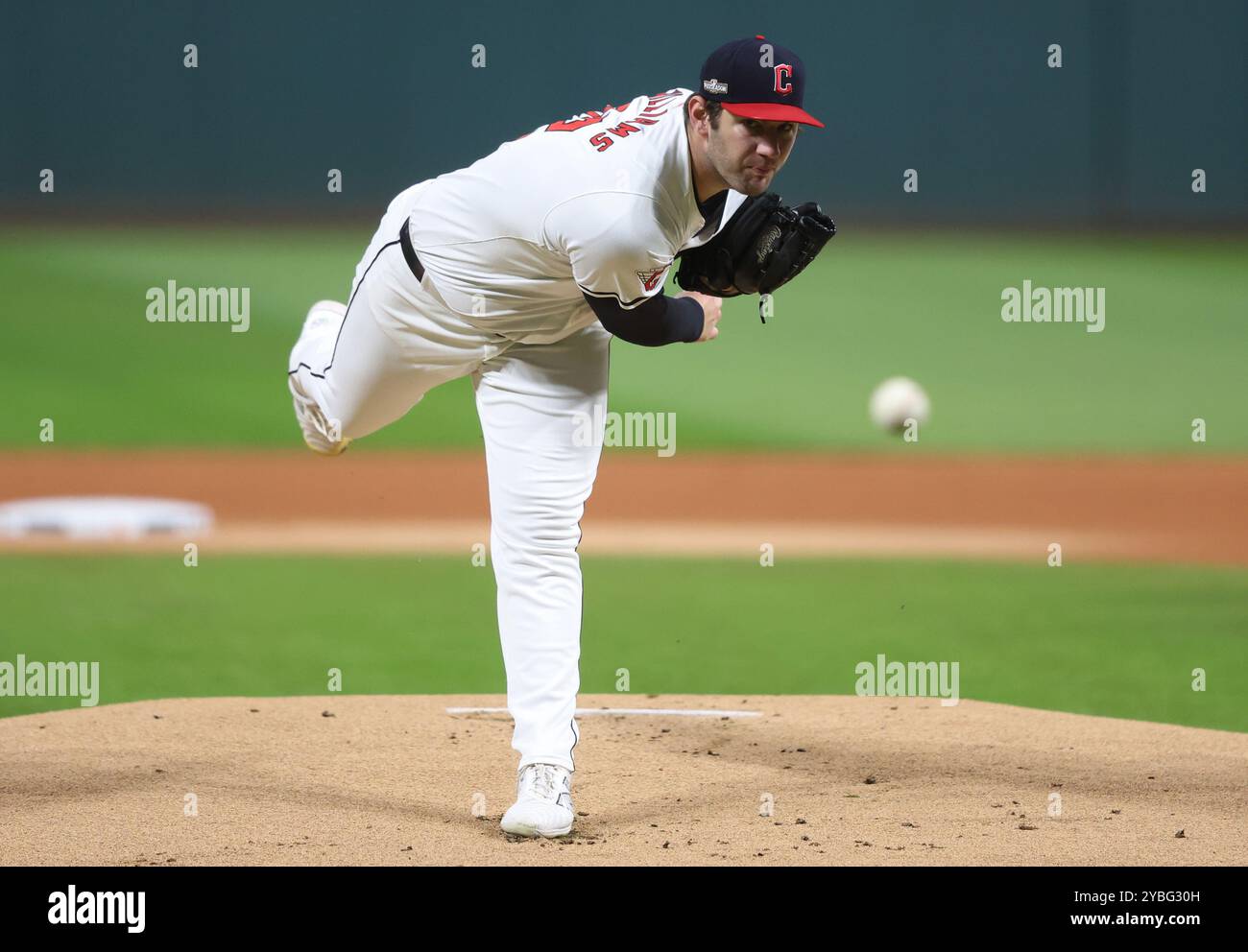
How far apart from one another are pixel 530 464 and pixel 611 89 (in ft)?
44.1

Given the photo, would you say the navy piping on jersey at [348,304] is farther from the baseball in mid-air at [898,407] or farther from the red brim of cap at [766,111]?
the baseball in mid-air at [898,407]

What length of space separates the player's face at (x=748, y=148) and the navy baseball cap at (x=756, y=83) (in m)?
0.03

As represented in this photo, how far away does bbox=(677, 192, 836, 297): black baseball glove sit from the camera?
3418mm

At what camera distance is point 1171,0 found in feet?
53.6

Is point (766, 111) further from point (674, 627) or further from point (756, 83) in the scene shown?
point (674, 627)

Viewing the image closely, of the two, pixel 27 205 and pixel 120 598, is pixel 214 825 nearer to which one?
pixel 120 598

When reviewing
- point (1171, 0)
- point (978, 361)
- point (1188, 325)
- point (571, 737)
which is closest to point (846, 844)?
point (571, 737)

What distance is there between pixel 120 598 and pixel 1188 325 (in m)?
12.0

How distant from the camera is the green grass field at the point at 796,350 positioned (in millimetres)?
13078

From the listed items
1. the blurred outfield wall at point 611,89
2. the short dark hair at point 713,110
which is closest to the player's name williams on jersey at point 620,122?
the short dark hair at point 713,110

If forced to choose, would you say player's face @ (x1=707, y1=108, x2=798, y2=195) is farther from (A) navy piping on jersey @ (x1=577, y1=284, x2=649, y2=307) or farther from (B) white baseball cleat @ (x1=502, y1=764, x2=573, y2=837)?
(B) white baseball cleat @ (x1=502, y1=764, x2=573, y2=837)

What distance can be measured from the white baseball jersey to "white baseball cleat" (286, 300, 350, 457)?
23.7 inches

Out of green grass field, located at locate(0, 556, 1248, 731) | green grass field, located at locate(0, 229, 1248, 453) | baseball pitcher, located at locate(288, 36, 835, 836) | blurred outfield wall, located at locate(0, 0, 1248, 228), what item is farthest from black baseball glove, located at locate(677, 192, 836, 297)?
blurred outfield wall, located at locate(0, 0, 1248, 228)

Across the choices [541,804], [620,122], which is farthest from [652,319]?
[541,804]
